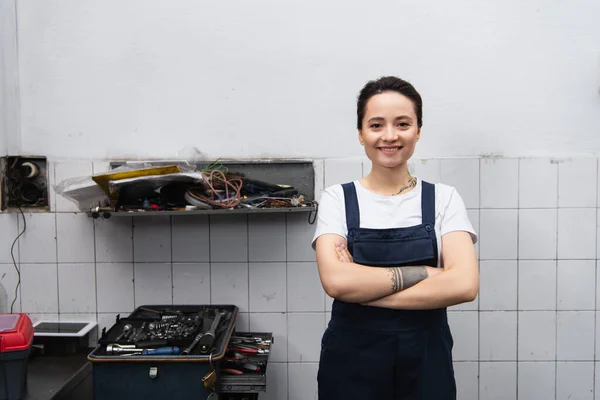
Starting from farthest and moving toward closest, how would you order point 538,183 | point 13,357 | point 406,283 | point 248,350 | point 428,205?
point 538,183 → point 248,350 → point 13,357 → point 428,205 → point 406,283

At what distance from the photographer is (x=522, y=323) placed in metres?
1.87

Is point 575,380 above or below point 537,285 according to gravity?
below

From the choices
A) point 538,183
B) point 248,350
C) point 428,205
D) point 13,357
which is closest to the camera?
point 428,205

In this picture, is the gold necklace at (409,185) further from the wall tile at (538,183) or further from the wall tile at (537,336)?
the wall tile at (537,336)

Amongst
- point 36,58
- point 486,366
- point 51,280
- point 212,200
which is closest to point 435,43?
point 212,200

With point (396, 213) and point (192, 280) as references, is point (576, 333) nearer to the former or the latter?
point (396, 213)

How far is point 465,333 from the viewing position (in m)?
1.88

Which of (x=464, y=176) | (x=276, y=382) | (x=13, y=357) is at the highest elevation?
(x=464, y=176)

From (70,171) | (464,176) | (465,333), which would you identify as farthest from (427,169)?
(70,171)

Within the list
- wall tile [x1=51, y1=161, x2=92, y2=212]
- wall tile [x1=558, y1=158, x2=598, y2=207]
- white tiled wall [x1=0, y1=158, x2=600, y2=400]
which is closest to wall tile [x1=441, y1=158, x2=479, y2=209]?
white tiled wall [x1=0, y1=158, x2=600, y2=400]

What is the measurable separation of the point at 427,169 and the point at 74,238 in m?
1.73

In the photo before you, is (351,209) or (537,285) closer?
(351,209)

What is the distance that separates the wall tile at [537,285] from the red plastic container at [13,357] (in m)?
2.09

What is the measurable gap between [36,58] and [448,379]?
220 centimetres
